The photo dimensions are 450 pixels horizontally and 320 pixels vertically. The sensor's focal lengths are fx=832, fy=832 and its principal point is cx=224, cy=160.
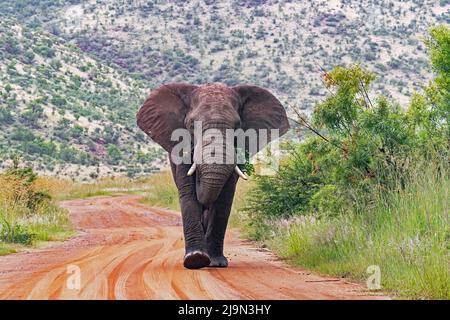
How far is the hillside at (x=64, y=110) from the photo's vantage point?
5519cm

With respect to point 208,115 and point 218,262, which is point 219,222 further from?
point 208,115

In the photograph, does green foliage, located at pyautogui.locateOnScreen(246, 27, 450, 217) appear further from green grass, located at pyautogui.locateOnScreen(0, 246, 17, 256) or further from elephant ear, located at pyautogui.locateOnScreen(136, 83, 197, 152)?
green grass, located at pyautogui.locateOnScreen(0, 246, 17, 256)

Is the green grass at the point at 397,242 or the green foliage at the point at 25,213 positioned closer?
the green grass at the point at 397,242

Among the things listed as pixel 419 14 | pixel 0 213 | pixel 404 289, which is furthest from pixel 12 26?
pixel 404 289

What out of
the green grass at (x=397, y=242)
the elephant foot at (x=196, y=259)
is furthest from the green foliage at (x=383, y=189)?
the elephant foot at (x=196, y=259)

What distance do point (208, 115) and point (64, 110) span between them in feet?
164

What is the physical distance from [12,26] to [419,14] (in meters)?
43.0

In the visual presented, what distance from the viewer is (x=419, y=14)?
295ft

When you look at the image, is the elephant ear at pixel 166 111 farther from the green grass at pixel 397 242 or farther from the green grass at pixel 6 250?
the green grass at pixel 6 250

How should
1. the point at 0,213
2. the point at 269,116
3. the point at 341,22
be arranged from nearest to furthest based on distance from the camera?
the point at 269,116
the point at 0,213
the point at 341,22

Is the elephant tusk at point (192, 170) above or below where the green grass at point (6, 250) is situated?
above

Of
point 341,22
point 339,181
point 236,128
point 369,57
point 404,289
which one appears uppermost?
point 341,22

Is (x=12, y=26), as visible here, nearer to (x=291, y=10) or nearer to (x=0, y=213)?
(x=291, y=10)

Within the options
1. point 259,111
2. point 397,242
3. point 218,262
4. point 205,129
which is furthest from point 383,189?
point 259,111
